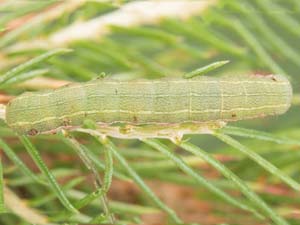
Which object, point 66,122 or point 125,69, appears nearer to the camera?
point 66,122

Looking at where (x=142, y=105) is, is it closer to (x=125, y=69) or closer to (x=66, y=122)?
(x=66, y=122)

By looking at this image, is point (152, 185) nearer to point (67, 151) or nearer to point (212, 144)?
point (67, 151)

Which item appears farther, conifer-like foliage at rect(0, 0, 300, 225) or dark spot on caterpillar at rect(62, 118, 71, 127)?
conifer-like foliage at rect(0, 0, 300, 225)

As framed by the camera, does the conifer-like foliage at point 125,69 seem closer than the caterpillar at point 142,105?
No

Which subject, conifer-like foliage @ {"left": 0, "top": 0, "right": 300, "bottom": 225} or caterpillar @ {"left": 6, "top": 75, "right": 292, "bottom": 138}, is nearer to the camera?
caterpillar @ {"left": 6, "top": 75, "right": 292, "bottom": 138}

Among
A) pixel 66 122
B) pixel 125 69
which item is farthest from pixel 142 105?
pixel 125 69

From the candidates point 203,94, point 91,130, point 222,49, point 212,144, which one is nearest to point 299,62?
point 222,49

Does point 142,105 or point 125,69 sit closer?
point 142,105

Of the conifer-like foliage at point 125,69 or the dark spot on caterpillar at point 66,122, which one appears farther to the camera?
the conifer-like foliage at point 125,69
